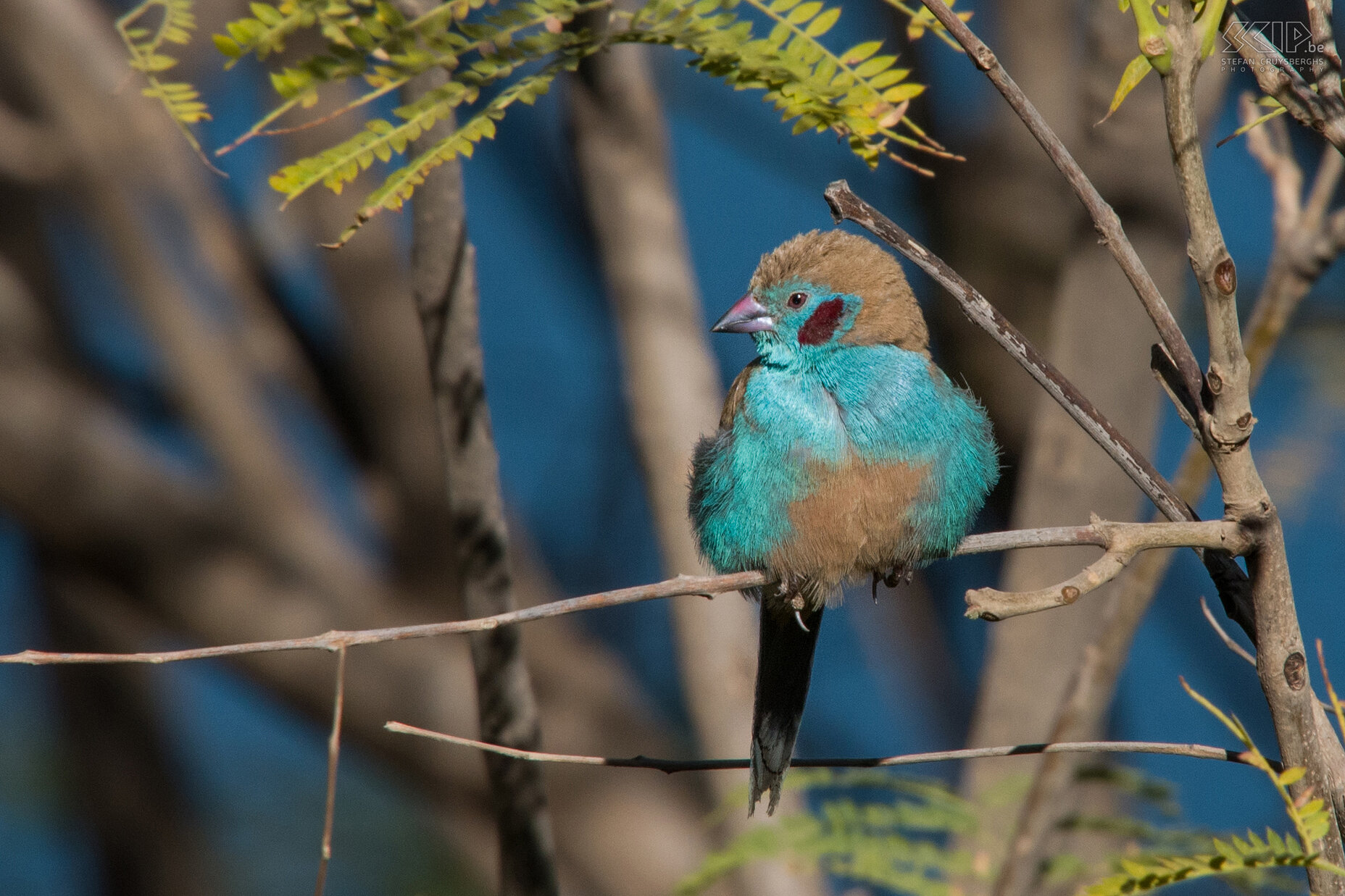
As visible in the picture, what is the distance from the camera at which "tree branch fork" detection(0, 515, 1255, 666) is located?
53.3 inches

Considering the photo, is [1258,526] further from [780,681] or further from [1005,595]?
[780,681]

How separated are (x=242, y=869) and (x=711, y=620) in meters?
6.41

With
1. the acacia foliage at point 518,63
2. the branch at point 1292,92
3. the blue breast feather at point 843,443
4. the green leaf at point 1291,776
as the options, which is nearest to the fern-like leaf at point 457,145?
the acacia foliage at point 518,63

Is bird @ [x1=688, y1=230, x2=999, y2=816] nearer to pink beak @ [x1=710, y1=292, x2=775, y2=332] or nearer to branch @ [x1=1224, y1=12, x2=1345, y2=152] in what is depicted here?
pink beak @ [x1=710, y1=292, x2=775, y2=332]

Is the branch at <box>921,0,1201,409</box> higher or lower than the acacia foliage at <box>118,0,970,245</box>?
lower

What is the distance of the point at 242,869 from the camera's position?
8.77 m

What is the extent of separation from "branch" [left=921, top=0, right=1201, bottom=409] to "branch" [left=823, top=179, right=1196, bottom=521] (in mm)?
124

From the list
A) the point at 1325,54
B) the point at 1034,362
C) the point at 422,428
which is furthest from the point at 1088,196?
the point at 422,428

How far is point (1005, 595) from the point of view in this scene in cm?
138

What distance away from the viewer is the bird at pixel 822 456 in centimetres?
233

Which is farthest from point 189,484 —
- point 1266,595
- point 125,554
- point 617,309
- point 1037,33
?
point 1266,595

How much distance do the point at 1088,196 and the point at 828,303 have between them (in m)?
1.20

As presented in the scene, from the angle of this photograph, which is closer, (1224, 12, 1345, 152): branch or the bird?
(1224, 12, 1345, 152): branch

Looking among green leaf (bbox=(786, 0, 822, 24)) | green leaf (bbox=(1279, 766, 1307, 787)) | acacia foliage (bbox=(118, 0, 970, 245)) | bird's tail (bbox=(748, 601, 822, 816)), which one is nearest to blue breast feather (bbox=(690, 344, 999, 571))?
bird's tail (bbox=(748, 601, 822, 816))
